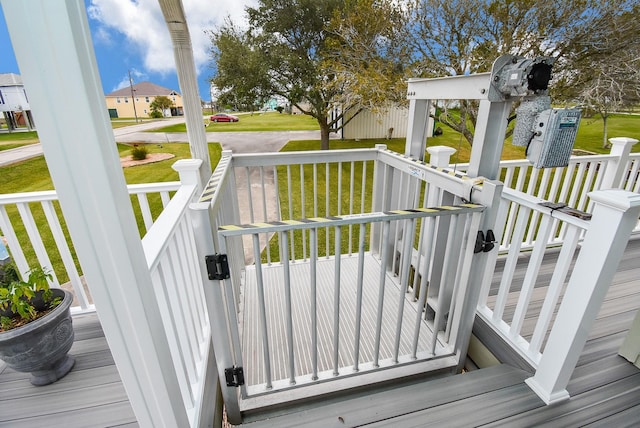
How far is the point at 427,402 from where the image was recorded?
1.57m

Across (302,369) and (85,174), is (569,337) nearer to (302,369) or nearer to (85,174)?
(302,369)

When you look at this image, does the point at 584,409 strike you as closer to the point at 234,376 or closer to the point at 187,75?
the point at 234,376

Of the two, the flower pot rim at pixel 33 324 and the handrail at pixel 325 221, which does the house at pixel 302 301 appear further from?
the flower pot rim at pixel 33 324

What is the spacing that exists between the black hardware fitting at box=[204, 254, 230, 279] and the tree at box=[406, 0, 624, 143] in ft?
14.8

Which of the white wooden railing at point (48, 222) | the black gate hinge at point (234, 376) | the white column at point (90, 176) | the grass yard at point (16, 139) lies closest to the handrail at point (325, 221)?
the white column at point (90, 176)

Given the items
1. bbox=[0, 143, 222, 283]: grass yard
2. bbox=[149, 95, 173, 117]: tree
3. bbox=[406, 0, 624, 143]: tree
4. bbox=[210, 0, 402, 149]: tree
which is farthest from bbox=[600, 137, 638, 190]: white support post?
bbox=[210, 0, 402, 149]: tree

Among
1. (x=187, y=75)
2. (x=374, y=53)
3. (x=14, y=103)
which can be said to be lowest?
(x=14, y=103)

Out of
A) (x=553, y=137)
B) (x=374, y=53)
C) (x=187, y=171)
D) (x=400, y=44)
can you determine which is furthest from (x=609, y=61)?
(x=187, y=171)

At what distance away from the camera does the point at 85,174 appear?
0.68 meters

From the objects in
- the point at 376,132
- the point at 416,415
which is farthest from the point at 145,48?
the point at 376,132

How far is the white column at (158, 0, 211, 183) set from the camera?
191cm

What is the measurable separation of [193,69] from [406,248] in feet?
6.31

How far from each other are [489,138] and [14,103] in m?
1.86

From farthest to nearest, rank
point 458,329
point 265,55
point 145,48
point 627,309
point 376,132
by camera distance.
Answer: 1. point 376,132
2. point 265,55
3. point 627,309
4. point 458,329
5. point 145,48
